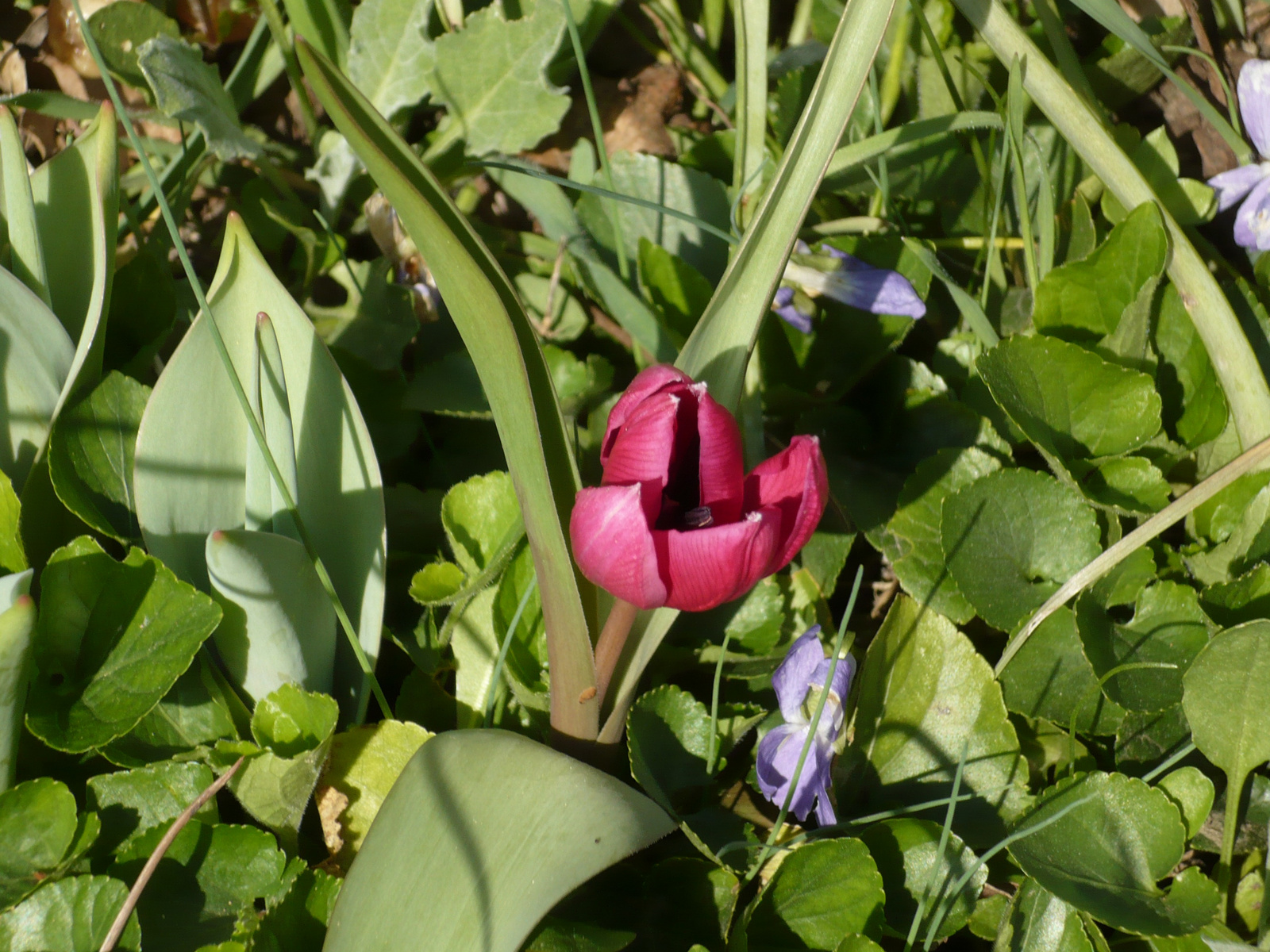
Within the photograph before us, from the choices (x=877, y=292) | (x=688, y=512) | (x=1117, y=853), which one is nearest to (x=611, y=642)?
(x=688, y=512)

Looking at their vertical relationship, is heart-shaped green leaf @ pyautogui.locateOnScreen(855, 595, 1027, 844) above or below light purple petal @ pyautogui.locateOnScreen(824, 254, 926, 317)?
below

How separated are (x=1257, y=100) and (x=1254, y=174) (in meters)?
0.08

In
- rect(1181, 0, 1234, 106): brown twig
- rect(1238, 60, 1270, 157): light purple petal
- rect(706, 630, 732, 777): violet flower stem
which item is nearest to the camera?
rect(706, 630, 732, 777): violet flower stem

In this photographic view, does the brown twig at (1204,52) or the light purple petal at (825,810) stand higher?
the brown twig at (1204,52)

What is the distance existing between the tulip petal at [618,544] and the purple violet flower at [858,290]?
549 millimetres

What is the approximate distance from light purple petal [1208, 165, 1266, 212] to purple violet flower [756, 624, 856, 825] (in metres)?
0.74

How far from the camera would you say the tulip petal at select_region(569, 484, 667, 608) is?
60 centimetres

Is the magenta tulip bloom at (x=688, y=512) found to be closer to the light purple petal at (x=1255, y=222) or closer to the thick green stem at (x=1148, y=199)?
the thick green stem at (x=1148, y=199)

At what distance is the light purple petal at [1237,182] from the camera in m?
1.14

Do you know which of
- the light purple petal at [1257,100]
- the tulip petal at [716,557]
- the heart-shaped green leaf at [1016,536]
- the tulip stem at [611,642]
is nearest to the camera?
the tulip petal at [716,557]

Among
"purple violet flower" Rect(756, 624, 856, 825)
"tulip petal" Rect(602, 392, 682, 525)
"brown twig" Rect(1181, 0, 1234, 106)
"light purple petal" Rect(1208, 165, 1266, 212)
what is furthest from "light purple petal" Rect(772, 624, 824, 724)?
"brown twig" Rect(1181, 0, 1234, 106)

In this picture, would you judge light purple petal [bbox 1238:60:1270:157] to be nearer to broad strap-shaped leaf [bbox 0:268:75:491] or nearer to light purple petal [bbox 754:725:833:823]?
light purple petal [bbox 754:725:833:823]

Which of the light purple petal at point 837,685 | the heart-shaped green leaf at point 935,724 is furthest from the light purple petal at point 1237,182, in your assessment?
the light purple petal at point 837,685

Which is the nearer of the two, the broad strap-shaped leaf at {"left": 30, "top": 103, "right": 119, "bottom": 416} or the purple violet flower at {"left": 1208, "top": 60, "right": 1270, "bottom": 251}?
the broad strap-shaped leaf at {"left": 30, "top": 103, "right": 119, "bottom": 416}
